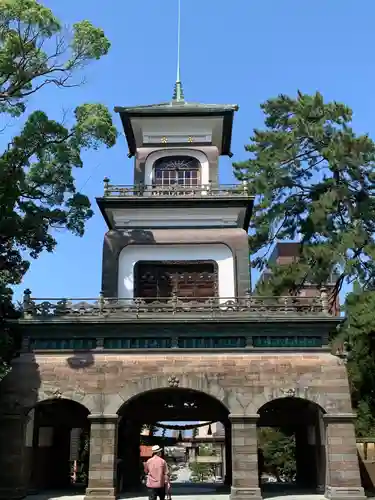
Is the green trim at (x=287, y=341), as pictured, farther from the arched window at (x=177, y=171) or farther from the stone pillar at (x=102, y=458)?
the arched window at (x=177, y=171)

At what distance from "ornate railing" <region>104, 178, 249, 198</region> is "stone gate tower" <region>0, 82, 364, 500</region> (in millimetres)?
389

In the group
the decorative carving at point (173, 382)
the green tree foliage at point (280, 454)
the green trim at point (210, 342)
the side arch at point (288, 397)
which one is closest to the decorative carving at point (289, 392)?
the side arch at point (288, 397)

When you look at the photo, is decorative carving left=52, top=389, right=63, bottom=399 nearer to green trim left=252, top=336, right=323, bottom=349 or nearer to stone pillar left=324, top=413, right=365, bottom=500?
green trim left=252, top=336, right=323, bottom=349

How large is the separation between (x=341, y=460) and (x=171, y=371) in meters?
4.98

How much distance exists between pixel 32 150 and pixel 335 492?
1389 cm

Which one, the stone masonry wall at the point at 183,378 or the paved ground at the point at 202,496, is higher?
the stone masonry wall at the point at 183,378

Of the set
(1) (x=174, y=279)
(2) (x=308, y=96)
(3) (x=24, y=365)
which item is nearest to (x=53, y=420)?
(3) (x=24, y=365)

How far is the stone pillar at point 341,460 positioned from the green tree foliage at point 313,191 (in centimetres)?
738

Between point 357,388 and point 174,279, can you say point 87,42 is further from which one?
point 357,388

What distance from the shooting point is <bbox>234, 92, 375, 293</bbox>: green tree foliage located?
823 inches

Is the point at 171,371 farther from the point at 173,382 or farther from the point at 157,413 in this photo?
the point at 157,413

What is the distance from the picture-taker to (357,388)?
1942 centimetres

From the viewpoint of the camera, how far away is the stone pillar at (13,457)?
45.5ft

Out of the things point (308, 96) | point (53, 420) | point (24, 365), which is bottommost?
point (53, 420)
